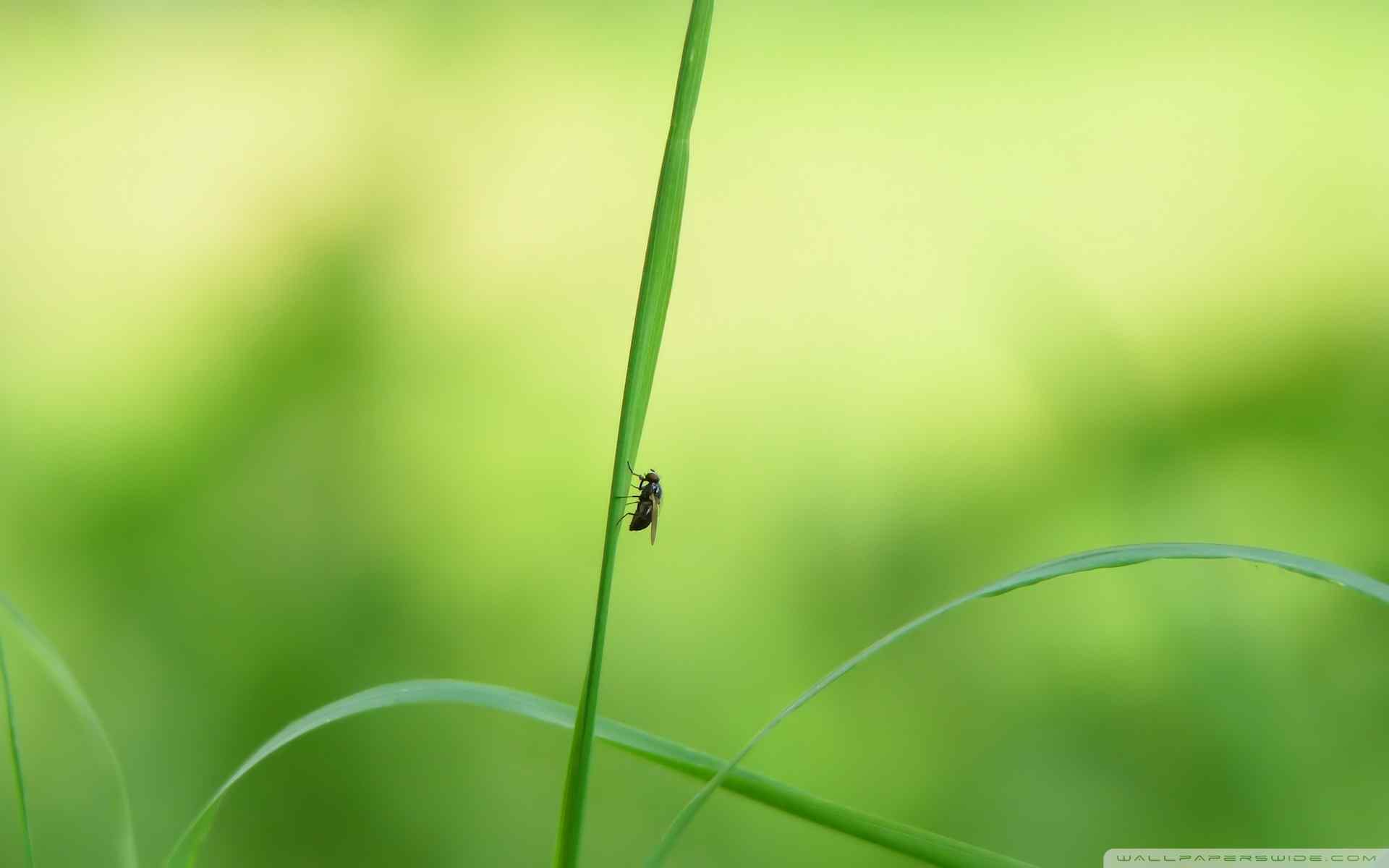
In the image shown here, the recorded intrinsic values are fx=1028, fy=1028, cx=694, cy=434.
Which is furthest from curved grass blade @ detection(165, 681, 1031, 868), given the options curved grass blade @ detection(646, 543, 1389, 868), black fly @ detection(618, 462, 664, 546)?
black fly @ detection(618, 462, 664, 546)

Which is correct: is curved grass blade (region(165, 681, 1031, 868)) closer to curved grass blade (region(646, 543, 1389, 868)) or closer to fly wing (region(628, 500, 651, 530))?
curved grass blade (region(646, 543, 1389, 868))

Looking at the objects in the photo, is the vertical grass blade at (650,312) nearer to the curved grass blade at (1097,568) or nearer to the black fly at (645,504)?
the curved grass blade at (1097,568)

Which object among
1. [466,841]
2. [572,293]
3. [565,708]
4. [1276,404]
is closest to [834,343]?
[572,293]

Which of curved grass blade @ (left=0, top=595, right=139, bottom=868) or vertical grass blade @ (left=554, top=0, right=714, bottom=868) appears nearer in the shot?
vertical grass blade @ (left=554, top=0, right=714, bottom=868)

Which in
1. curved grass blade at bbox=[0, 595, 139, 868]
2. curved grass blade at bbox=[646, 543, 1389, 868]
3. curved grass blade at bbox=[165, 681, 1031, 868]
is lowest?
curved grass blade at bbox=[0, 595, 139, 868]

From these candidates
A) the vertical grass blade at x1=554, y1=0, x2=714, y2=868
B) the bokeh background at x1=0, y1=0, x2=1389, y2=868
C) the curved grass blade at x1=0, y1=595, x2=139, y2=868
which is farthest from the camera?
the bokeh background at x1=0, y1=0, x2=1389, y2=868

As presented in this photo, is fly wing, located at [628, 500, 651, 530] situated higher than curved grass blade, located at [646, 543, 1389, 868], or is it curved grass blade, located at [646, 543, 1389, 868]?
curved grass blade, located at [646, 543, 1389, 868]

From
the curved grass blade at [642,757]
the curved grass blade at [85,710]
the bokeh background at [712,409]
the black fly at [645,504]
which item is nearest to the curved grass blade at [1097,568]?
the curved grass blade at [642,757]
